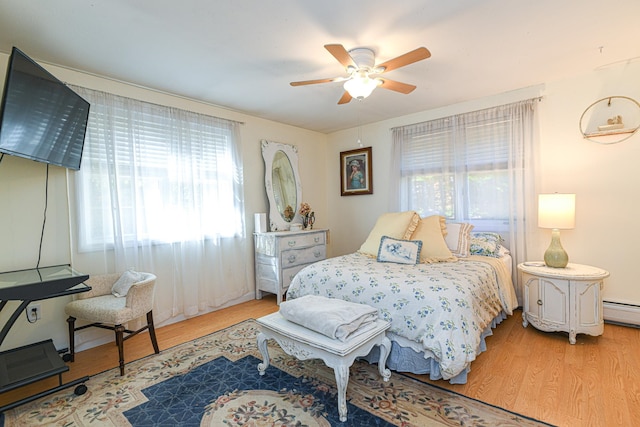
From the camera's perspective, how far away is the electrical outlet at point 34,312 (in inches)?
97.7

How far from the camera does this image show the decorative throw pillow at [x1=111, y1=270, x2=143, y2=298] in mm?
2674

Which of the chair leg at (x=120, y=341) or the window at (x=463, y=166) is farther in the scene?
the window at (x=463, y=166)

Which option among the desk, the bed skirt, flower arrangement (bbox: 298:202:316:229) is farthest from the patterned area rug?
flower arrangement (bbox: 298:202:316:229)

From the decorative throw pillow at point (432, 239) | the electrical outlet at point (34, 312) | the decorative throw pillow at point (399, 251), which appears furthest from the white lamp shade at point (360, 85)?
the electrical outlet at point (34, 312)

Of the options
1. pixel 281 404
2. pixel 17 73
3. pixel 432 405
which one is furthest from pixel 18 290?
pixel 432 405

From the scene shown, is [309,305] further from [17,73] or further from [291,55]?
[17,73]

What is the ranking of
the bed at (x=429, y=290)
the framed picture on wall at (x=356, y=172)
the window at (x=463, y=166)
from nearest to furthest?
the bed at (x=429, y=290) < the window at (x=463, y=166) < the framed picture on wall at (x=356, y=172)

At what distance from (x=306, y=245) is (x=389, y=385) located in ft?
7.69

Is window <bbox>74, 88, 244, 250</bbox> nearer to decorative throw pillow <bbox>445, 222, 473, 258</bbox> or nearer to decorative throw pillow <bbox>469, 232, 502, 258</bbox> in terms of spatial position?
decorative throw pillow <bbox>445, 222, 473, 258</bbox>

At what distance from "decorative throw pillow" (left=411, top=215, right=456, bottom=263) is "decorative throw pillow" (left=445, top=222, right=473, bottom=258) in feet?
0.27

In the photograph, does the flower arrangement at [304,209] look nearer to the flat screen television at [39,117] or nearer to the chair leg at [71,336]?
the flat screen television at [39,117]

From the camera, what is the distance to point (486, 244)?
10.8ft

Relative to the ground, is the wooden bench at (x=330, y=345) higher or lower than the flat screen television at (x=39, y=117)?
lower

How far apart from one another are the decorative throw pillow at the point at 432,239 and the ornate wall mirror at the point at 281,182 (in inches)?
75.1
